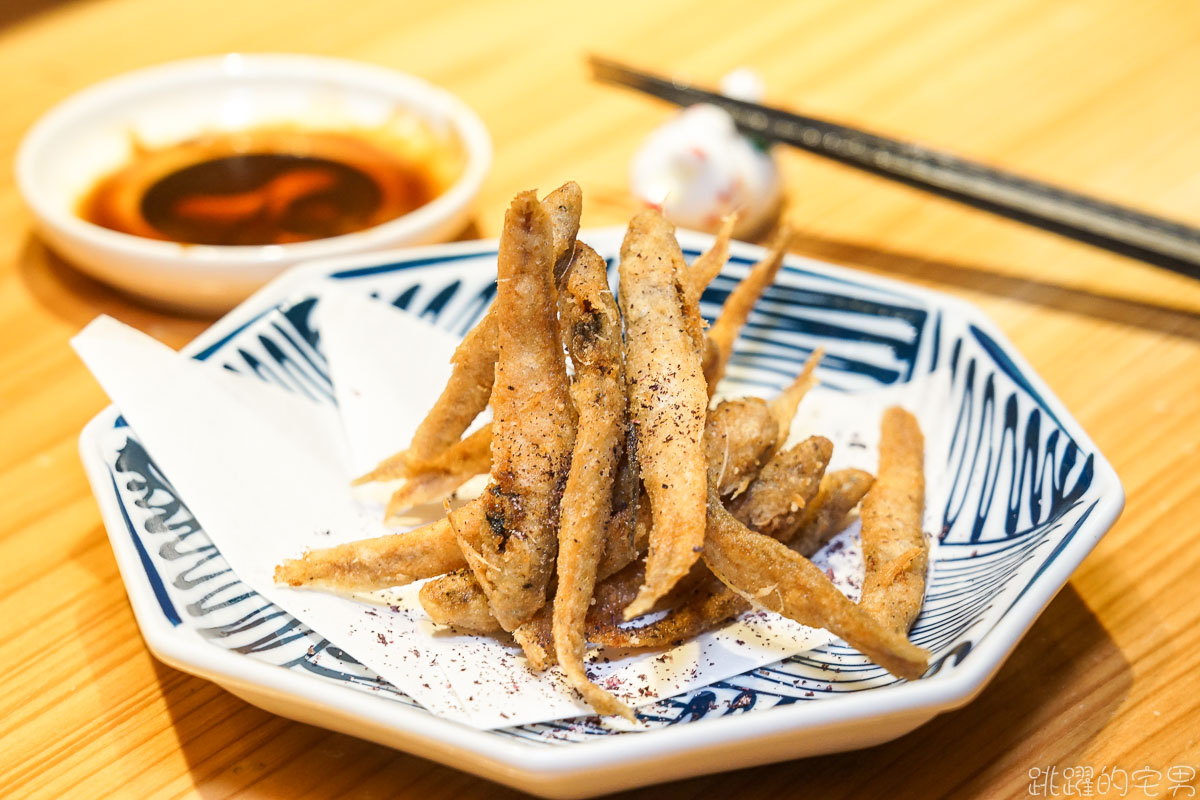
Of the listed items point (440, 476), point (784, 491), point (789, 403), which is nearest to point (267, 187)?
point (440, 476)

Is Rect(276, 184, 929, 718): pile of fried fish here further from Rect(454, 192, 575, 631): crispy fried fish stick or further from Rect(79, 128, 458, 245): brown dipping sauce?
Rect(79, 128, 458, 245): brown dipping sauce

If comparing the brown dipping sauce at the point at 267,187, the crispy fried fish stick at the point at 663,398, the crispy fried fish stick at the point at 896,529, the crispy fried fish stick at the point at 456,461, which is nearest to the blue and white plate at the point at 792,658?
the crispy fried fish stick at the point at 896,529

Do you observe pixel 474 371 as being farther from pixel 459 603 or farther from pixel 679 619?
pixel 679 619

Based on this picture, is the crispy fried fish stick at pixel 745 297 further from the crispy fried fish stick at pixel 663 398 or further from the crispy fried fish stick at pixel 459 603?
the crispy fried fish stick at pixel 459 603

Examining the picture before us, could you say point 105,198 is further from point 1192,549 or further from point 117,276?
point 1192,549

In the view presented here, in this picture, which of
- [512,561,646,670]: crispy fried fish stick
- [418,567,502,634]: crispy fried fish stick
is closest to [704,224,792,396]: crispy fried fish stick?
[512,561,646,670]: crispy fried fish stick

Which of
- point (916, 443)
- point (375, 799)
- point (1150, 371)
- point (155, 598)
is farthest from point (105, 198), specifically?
point (1150, 371)
